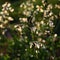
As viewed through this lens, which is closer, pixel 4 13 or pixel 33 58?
pixel 33 58

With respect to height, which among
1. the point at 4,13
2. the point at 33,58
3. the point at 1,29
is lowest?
the point at 33,58

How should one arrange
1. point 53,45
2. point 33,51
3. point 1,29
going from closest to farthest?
point 33,51 → point 53,45 → point 1,29

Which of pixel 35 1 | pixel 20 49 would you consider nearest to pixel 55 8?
pixel 35 1

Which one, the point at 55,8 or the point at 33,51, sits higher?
the point at 55,8

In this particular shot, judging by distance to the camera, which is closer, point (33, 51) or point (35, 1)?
point (33, 51)

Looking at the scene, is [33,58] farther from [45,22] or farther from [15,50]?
[45,22]

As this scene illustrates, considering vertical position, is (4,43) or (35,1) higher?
(35,1)

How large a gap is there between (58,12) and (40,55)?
2.01m

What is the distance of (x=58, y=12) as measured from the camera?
26.1 ft

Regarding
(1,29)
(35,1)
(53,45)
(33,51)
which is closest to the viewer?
(33,51)

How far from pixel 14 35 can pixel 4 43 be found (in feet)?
1.24

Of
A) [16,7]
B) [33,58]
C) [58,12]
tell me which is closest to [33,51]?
[33,58]

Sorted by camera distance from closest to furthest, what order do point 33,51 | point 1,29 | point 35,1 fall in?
point 33,51 < point 1,29 < point 35,1

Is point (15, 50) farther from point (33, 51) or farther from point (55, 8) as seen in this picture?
point (55, 8)
